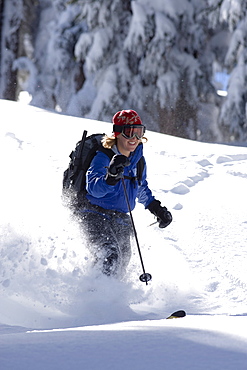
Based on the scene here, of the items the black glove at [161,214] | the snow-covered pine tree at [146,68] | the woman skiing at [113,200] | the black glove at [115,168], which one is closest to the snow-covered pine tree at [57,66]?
the snow-covered pine tree at [146,68]

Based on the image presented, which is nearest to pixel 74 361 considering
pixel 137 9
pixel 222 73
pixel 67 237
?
pixel 67 237

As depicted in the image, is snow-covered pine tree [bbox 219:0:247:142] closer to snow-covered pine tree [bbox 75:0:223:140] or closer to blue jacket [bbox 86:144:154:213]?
snow-covered pine tree [bbox 75:0:223:140]

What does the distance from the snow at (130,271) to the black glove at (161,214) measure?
408mm

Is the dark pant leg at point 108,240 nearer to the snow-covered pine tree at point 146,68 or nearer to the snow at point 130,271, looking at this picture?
the snow at point 130,271

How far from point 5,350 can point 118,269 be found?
2.18m

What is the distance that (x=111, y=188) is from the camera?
404 centimetres

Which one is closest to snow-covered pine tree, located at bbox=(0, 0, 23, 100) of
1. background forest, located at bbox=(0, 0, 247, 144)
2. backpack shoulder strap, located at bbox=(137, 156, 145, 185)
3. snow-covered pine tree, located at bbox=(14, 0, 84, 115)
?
snow-covered pine tree, located at bbox=(14, 0, 84, 115)

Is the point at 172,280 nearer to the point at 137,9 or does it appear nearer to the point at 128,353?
the point at 128,353

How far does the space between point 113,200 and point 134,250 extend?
775 millimetres

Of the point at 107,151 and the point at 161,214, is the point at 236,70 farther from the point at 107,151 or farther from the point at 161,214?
the point at 107,151

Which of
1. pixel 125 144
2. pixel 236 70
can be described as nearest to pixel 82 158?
pixel 125 144

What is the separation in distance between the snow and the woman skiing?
134 mm

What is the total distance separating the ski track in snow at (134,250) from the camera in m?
3.83

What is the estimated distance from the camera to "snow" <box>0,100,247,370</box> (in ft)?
6.91
